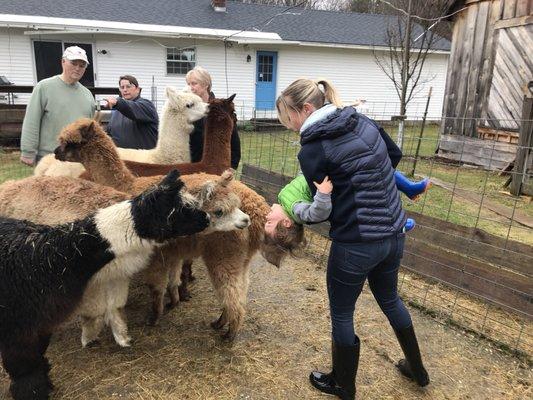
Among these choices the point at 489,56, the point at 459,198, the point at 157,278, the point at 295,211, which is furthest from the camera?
the point at 489,56

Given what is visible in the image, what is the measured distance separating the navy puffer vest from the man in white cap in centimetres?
309

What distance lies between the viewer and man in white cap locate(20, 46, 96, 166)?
4191mm

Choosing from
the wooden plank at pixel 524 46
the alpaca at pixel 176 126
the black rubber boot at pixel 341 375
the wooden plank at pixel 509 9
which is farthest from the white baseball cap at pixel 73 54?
the wooden plank at pixel 509 9

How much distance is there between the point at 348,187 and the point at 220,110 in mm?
2412

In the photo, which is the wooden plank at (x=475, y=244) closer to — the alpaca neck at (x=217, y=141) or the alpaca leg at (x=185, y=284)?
the alpaca neck at (x=217, y=141)

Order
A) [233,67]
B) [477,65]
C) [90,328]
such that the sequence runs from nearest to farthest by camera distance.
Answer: [90,328], [477,65], [233,67]

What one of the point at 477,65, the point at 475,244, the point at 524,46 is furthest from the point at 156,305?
the point at 477,65

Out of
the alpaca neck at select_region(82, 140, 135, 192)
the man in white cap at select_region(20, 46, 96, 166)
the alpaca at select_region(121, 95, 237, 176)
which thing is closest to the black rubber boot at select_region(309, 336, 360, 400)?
the alpaca at select_region(121, 95, 237, 176)

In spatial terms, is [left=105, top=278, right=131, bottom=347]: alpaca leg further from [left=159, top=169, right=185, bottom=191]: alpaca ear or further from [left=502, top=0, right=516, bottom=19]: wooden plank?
[left=502, top=0, right=516, bottom=19]: wooden plank

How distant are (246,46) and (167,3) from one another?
15.9 feet

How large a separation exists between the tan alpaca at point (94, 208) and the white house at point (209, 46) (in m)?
13.0

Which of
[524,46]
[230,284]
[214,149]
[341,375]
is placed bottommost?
[341,375]

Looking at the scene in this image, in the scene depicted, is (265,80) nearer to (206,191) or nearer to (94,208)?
(94,208)

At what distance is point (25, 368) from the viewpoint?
2.48 m
